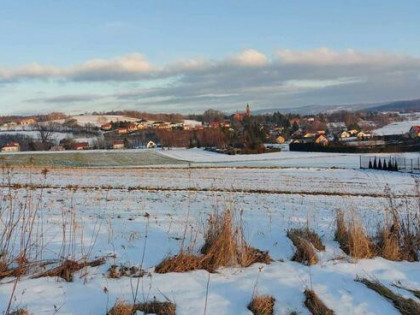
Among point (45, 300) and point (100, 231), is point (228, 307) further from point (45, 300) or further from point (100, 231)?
point (100, 231)

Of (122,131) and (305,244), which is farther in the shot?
(122,131)

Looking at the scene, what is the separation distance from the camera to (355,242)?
7.08m

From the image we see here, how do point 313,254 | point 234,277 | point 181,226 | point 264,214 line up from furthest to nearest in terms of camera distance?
point 264,214
point 181,226
point 313,254
point 234,277

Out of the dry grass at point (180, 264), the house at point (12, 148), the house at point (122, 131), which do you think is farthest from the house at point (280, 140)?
the dry grass at point (180, 264)

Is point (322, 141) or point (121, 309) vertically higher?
point (121, 309)

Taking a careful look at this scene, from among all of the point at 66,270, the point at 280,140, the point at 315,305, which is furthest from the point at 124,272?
the point at 280,140

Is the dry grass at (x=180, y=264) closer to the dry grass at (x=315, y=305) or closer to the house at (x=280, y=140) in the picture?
the dry grass at (x=315, y=305)

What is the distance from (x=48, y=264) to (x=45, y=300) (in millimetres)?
1071

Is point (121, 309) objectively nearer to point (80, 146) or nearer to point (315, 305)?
point (315, 305)

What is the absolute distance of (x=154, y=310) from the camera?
16.0 feet

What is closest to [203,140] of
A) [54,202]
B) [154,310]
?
[54,202]

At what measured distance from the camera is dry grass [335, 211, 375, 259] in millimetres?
7070

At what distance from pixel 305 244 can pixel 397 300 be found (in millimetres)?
1778

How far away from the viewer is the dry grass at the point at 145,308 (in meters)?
4.70
